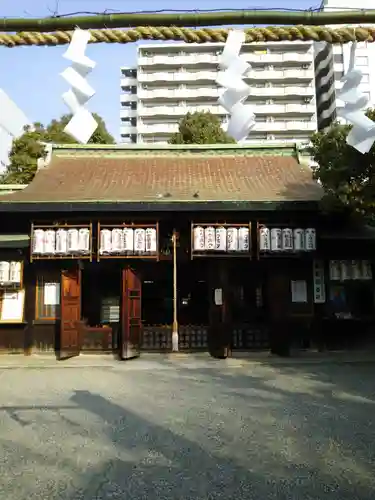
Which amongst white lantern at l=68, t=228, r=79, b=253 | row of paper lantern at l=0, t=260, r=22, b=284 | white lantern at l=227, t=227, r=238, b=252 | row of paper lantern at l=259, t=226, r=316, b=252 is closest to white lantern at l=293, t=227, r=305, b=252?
row of paper lantern at l=259, t=226, r=316, b=252

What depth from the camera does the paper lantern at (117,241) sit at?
47.6ft

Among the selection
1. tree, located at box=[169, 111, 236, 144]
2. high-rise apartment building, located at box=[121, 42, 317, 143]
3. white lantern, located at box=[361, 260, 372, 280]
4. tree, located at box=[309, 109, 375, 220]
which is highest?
high-rise apartment building, located at box=[121, 42, 317, 143]

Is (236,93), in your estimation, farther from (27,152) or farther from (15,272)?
(27,152)

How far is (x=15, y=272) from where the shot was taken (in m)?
15.1

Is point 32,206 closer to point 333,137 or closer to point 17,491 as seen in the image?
point 333,137

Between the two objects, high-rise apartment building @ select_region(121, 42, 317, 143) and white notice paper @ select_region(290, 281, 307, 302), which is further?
high-rise apartment building @ select_region(121, 42, 317, 143)

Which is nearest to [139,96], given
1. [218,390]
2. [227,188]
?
[227,188]

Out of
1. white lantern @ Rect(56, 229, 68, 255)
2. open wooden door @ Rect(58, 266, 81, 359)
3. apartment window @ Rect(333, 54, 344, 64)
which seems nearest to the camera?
white lantern @ Rect(56, 229, 68, 255)

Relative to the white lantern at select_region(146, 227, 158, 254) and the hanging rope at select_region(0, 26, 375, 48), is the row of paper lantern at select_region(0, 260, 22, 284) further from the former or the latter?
the hanging rope at select_region(0, 26, 375, 48)

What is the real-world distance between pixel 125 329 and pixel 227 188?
563 centimetres

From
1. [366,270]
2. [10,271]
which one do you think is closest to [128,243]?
[10,271]

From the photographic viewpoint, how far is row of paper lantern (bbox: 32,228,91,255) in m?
14.5

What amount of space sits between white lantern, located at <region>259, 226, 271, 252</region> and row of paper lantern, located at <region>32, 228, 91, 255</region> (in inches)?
201

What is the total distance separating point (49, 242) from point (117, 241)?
2.04 m
